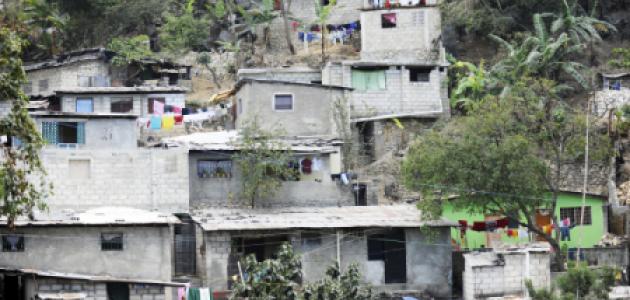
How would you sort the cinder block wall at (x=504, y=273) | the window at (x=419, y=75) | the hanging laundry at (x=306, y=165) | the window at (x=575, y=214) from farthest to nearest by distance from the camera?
1. the window at (x=419, y=75)
2. the window at (x=575, y=214)
3. the hanging laundry at (x=306, y=165)
4. the cinder block wall at (x=504, y=273)

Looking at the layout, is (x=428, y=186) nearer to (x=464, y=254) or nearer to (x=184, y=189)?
(x=464, y=254)

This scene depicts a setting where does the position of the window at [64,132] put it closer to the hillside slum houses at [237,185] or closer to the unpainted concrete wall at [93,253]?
the hillside slum houses at [237,185]

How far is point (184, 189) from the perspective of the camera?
1799 inches

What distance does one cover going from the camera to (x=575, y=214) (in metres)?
48.1

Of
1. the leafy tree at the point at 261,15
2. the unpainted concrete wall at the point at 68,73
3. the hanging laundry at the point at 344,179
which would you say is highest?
the leafy tree at the point at 261,15

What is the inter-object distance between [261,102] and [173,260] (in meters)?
8.70

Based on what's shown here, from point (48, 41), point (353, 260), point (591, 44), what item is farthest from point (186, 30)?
point (353, 260)

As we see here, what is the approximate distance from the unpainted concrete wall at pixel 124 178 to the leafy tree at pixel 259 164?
1.77 meters

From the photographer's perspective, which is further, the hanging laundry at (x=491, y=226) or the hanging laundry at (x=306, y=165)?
the hanging laundry at (x=306, y=165)

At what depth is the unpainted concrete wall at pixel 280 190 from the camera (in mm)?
46281

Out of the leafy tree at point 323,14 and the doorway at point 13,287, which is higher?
the leafy tree at point 323,14

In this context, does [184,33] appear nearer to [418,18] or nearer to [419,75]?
[418,18]

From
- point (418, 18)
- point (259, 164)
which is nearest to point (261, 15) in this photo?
point (418, 18)

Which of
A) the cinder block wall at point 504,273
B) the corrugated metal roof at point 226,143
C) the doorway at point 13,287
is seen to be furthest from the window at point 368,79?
the doorway at point 13,287
